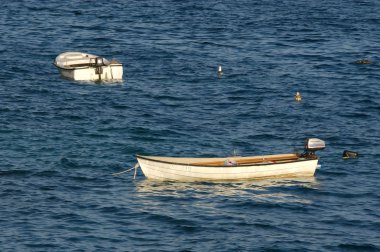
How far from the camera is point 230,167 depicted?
217ft

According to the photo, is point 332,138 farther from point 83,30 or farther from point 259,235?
point 83,30

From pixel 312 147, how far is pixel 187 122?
53.4 feet

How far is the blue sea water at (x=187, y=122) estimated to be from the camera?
5975 cm

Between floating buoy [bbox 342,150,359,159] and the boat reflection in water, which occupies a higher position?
floating buoy [bbox 342,150,359,159]

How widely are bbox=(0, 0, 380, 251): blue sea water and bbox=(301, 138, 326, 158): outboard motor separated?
1892 mm

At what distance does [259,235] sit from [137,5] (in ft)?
268

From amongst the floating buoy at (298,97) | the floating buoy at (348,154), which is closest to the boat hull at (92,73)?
the floating buoy at (298,97)

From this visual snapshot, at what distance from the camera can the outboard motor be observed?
6850cm

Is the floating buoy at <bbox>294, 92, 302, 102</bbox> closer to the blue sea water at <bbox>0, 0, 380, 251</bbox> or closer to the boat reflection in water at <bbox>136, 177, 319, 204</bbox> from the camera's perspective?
the blue sea water at <bbox>0, 0, 380, 251</bbox>

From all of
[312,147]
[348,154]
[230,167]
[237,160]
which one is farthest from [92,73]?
[312,147]

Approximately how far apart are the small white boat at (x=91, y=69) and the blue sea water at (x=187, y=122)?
1222mm

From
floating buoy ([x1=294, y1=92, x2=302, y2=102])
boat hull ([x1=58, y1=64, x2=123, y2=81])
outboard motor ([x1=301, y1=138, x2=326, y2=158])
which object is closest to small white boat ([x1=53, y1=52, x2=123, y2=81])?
boat hull ([x1=58, y1=64, x2=123, y2=81])

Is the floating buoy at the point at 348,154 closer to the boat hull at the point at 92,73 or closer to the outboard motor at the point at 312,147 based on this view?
the outboard motor at the point at 312,147

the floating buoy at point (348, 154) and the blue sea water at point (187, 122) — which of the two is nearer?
the blue sea water at point (187, 122)
